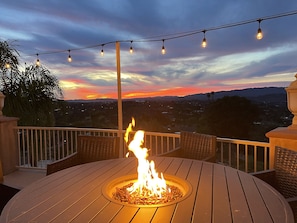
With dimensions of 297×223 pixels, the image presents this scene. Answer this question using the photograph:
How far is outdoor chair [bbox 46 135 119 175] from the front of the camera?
2.88 meters

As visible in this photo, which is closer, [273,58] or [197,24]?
[197,24]

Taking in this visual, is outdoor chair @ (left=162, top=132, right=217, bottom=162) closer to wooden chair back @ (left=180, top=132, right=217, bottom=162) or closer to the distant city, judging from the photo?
wooden chair back @ (left=180, top=132, right=217, bottom=162)

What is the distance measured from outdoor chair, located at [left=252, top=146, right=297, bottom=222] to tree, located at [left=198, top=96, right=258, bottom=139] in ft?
15.0

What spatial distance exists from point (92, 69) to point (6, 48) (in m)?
2.10

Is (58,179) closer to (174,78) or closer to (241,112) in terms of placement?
(174,78)

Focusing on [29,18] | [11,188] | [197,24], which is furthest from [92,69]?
[11,188]

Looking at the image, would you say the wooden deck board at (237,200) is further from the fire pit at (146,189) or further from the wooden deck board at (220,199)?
the fire pit at (146,189)

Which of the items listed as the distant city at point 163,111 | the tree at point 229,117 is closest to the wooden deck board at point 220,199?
the distant city at point 163,111

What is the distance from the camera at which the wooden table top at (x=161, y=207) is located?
1249mm

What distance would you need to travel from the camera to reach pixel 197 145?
123 inches

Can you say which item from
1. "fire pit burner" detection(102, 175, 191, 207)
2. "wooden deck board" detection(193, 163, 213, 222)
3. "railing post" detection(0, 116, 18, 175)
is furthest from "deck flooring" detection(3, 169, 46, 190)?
"wooden deck board" detection(193, 163, 213, 222)

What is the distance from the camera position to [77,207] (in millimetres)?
1396

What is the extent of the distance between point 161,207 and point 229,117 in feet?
20.9

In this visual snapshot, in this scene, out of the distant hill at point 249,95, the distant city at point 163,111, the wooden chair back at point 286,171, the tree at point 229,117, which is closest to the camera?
the wooden chair back at point 286,171
